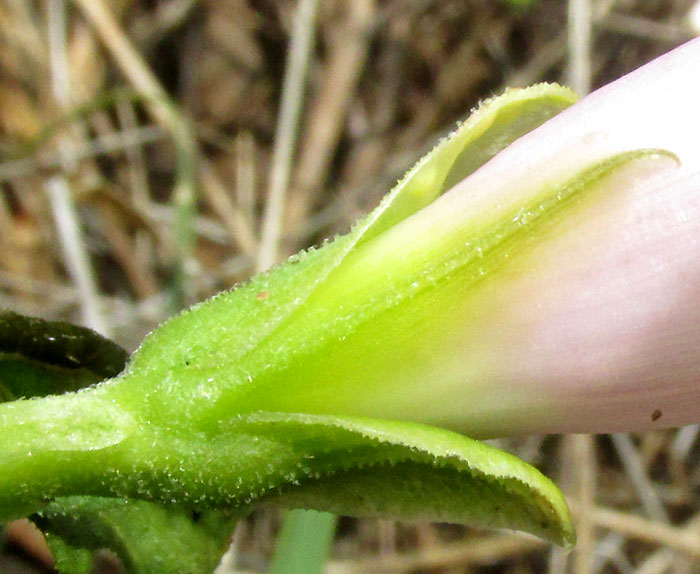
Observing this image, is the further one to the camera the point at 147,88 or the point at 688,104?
the point at 147,88

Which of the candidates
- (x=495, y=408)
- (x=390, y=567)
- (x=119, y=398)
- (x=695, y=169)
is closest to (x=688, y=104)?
(x=695, y=169)

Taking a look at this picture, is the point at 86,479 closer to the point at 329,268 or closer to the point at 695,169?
the point at 329,268

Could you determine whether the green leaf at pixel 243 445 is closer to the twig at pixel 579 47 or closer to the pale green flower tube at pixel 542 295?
the pale green flower tube at pixel 542 295

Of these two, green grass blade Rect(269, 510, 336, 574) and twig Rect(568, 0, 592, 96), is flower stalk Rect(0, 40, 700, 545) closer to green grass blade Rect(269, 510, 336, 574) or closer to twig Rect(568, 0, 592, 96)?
green grass blade Rect(269, 510, 336, 574)

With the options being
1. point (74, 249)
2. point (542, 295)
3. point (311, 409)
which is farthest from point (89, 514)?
point (74, 249)

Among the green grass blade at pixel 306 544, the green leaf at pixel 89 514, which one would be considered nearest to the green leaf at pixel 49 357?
the green leaf at pixel 89 514

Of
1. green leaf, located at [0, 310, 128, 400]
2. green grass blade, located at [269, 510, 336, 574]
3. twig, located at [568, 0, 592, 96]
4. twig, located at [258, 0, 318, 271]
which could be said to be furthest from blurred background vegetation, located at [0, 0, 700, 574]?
green leaf, located at [0, 310, 128, 400]
